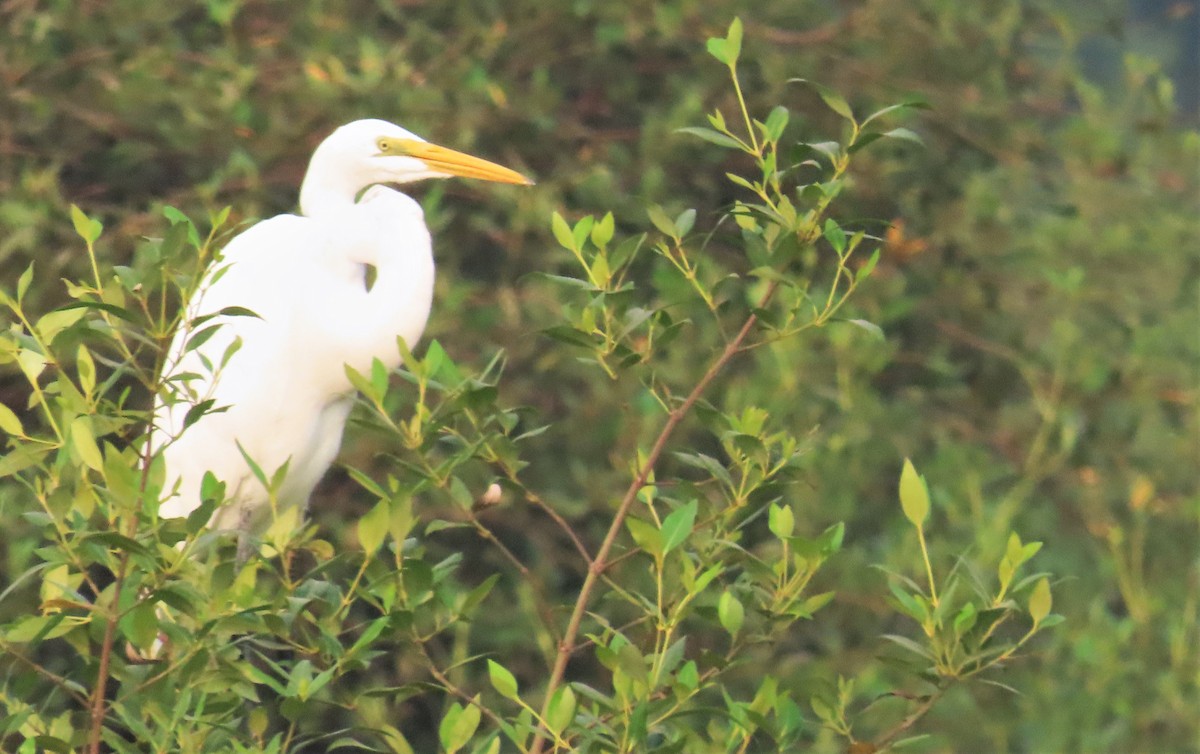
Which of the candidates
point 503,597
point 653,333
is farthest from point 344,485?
point 653,333

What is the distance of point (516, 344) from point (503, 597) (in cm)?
42

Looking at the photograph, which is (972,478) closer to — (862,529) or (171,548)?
(862,529)

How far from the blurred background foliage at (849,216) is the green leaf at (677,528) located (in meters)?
1.38

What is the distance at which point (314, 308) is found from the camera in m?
2.05

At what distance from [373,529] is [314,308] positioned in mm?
841

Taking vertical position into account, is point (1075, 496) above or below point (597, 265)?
below

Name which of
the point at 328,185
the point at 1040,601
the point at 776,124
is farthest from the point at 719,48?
the point at 328,185

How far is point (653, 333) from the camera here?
1350 mm

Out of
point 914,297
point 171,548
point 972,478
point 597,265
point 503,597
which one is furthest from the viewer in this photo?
point 914,297

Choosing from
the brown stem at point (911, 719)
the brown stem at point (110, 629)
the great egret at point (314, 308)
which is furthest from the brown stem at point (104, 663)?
the great egret at point (314, 308)

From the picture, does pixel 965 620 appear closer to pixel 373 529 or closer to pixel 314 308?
pixel 373 529

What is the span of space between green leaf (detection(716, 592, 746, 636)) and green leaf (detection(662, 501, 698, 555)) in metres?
0.05

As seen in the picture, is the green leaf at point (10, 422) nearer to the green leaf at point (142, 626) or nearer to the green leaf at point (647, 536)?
the green leaf at point (142, 626)

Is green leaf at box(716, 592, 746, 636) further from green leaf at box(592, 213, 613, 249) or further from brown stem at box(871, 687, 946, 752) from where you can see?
green leaf at box(592, 213, 613, 249)
